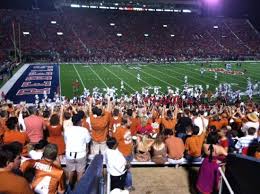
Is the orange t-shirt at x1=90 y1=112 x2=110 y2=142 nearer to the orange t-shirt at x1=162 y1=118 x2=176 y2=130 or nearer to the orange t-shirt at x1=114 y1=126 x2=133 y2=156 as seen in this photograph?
the orange t-shirt at x1=114 y1=126 x2=133 y2=156

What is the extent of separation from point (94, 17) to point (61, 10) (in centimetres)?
592

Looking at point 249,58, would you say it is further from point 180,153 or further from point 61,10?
point 180,153

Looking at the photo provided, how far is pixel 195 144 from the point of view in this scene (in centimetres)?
668

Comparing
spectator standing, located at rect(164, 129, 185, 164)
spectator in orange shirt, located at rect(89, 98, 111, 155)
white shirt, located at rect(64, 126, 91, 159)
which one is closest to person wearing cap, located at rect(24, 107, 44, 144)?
spectator in orange shirt, located at rect(89, 98, 111, 155)

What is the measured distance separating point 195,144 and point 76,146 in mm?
2272

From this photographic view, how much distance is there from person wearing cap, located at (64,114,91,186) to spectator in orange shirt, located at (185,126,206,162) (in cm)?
201

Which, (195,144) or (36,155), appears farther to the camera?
(195,144)

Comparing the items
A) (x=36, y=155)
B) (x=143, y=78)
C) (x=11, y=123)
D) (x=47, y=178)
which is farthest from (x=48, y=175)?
(x=143, y=78)

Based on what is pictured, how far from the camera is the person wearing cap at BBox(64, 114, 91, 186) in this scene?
19.2 ft

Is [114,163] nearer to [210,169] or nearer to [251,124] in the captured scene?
[210,169]

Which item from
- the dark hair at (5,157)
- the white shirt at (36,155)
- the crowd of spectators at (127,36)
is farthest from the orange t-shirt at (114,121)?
the crowd of spectators at (127,36)

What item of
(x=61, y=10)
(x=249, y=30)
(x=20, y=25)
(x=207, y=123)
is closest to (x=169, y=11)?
(x=249, y=30)

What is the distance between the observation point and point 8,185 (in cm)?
326

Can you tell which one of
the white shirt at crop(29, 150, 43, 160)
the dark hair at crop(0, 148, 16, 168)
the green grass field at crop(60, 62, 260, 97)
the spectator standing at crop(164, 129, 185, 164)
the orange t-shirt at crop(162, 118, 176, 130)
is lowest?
the spectator standing at crop(164, 129, 185, 164)
